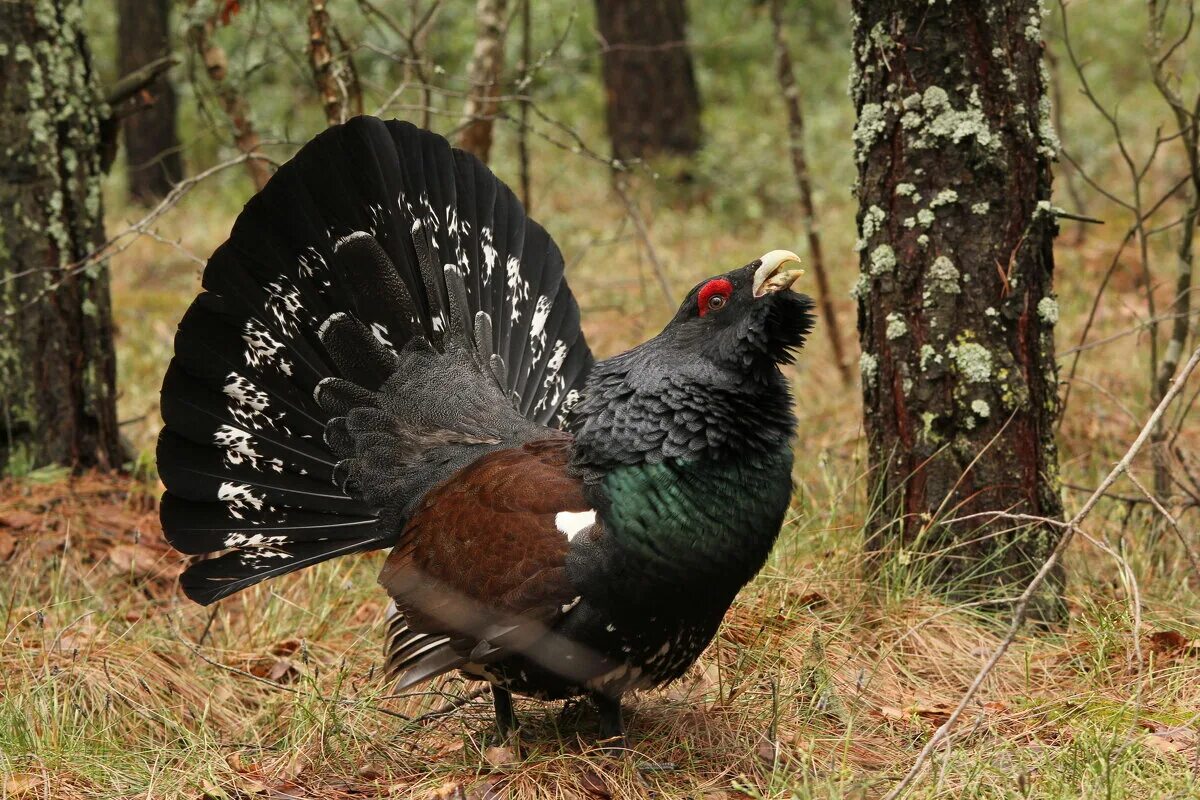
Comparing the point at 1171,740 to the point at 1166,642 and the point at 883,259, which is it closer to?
the point at 1166,642

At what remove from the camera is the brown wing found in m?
3.44

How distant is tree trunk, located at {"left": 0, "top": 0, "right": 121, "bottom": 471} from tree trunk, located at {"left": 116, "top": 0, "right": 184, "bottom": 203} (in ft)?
25.2

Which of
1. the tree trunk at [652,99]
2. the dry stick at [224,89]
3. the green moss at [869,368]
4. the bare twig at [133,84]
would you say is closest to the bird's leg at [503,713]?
the green moss at [869,368]

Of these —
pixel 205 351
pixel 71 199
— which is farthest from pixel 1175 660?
pixel 71 199

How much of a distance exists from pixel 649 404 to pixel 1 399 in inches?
135

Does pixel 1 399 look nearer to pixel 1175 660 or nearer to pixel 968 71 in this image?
pixel 968 71

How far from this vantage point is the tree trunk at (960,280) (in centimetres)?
399

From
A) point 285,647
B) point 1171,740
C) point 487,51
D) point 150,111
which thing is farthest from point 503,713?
point 150,111

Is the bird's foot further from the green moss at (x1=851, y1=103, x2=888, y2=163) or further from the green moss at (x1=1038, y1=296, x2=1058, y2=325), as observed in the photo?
the green moss at (x1=851, y1=103, x2=888, y2=163)

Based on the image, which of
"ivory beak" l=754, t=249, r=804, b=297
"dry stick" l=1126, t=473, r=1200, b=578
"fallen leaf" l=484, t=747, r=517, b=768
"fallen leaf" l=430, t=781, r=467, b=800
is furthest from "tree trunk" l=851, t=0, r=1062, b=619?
"fallen leaf" l=430, t=781, r=467, b=800

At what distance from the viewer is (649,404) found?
11.3 ft

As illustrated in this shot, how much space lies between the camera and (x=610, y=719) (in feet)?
12.1

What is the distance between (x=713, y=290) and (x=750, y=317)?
0.51ft

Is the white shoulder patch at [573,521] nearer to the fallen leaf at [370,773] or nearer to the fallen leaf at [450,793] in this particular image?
the fallen leaf at [450,793]
